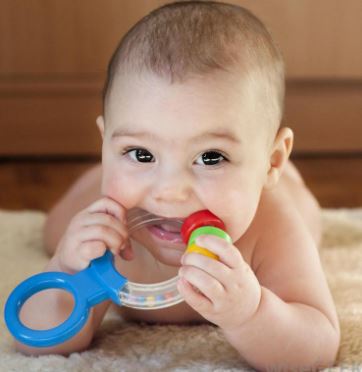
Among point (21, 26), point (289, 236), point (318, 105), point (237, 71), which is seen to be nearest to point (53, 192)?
point (21, 26)

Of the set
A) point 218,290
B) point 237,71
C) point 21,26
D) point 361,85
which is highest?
point 237,71

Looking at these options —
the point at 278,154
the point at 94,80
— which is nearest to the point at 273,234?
the point at 278,154

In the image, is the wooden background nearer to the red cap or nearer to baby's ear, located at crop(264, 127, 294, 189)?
baby's ear, located at crop(264, 127, 294, 189)

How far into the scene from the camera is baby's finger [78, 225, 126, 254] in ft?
2.65

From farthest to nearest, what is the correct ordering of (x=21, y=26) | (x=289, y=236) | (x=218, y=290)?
1. (x=21, y=26)
2. (x=289, y=236)
3. (x=218, y=290)

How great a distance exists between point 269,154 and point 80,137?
3.69 feet

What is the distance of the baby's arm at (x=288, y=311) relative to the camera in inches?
31.2

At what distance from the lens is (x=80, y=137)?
1.95 m

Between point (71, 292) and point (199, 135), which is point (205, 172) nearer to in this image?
point (199, 135)

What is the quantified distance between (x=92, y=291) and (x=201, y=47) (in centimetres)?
26

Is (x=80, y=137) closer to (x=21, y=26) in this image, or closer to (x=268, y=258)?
(x=21, y=26)

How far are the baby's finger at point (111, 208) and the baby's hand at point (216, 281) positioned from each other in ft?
0.36

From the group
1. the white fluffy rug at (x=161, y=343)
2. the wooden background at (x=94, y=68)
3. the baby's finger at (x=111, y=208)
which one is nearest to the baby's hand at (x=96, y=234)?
the baby's finger at (x=111, y=208)

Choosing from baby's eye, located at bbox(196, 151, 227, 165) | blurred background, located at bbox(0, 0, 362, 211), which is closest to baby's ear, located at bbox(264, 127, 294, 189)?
baby's eye, located at bbox(196, 151, 227, 165)
